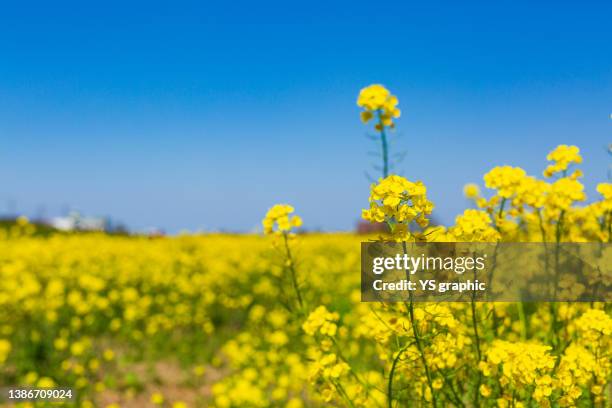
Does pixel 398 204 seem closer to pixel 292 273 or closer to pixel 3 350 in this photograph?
pixel 292 273

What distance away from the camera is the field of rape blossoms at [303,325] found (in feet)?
8.72

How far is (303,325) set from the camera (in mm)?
2957

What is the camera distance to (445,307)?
2.63 meters

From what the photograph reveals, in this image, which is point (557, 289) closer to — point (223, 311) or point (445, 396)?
point (445, 396)

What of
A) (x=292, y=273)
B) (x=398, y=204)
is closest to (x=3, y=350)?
(x=292, y=273)

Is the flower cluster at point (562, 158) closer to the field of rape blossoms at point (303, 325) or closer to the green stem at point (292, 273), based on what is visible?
the field of rape blossoms at point (303, 325)

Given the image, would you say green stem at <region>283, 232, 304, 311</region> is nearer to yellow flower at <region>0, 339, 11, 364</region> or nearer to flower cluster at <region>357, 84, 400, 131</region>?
flower cluster at <region>357, 84, 400, 131</region>

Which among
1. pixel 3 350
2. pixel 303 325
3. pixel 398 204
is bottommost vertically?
pixel 3 350

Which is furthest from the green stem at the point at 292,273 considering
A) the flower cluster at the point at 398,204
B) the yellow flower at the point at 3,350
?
the yellow flower at the point at 3,350

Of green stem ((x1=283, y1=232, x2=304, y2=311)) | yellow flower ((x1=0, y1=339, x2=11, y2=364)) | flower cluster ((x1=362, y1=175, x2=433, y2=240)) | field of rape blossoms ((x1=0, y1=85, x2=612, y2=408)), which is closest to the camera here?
flower cluster ((x1=362, y1=175, x2=433, y2=240))

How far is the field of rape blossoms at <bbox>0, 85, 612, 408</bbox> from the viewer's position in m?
2.66

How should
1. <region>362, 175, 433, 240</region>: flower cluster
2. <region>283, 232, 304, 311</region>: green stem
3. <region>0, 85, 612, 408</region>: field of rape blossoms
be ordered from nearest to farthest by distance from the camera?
<region>362, 175, 433, 240</region>: flower cluster, <region>0, 85, 612, 408</region>: field of rape blossoms, <region>283, 232, 304, 311</region>: green stem

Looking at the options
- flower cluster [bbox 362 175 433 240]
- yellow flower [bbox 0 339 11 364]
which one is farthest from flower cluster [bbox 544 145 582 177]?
yellow flower [bbox 0 339 11 364]

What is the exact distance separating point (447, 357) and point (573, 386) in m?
0.52
